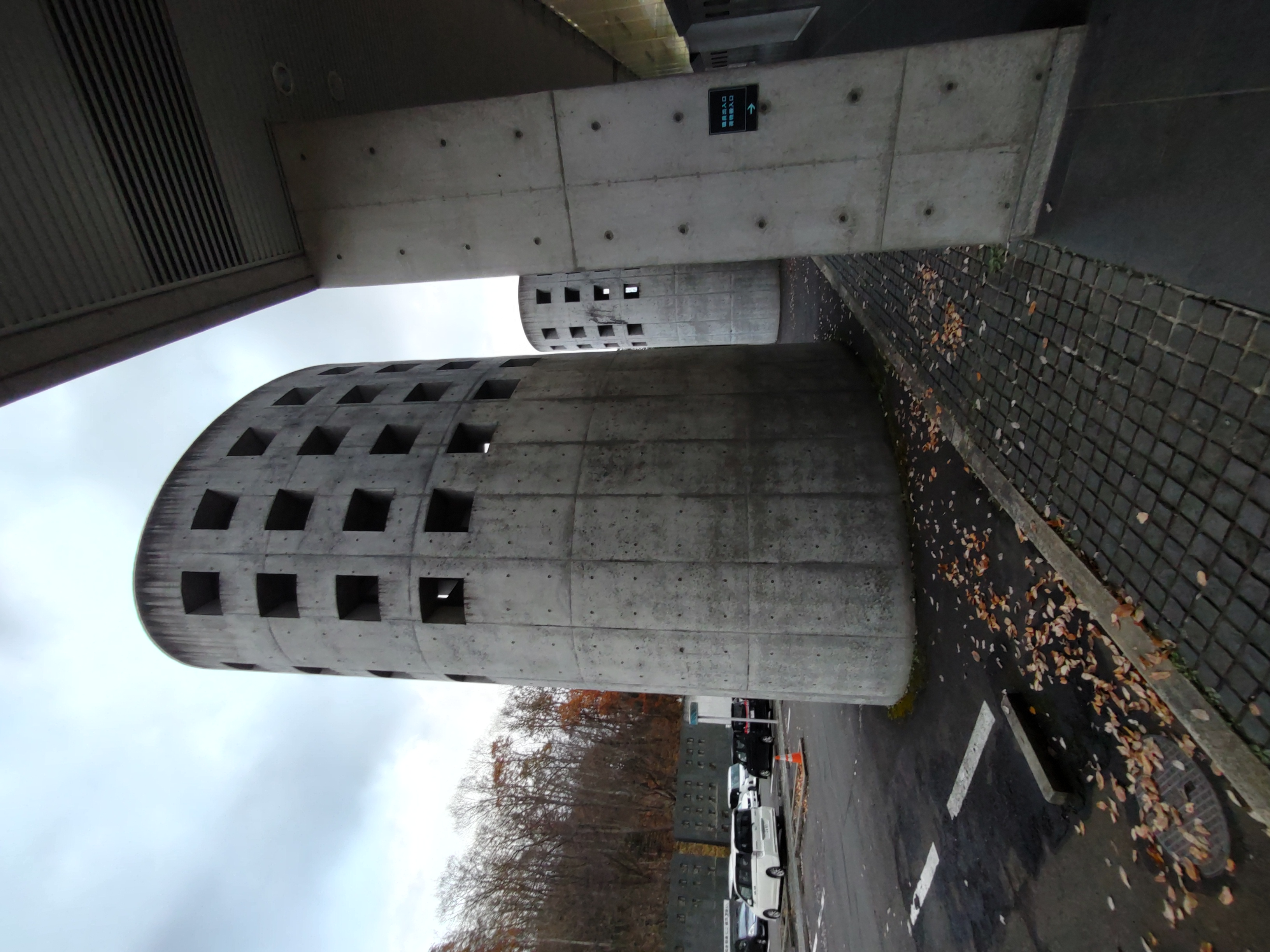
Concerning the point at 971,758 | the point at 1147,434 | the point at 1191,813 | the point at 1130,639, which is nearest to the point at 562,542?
the point at 971,758

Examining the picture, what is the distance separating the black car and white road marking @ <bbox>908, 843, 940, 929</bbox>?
12748 millimetres

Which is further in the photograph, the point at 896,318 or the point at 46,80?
the point at 896,318

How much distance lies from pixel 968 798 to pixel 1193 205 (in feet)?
23.8

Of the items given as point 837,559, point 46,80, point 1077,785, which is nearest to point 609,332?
point 837,559

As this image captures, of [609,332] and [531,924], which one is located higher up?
[609,332]

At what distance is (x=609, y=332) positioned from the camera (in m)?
24.8

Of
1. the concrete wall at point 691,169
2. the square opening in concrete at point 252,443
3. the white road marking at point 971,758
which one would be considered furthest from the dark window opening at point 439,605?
the white road marking at point 971,758

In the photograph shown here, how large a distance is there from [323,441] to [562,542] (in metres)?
5.11

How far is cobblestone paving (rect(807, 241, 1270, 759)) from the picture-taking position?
4.17 metres

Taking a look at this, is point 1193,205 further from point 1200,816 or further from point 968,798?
point 968,798

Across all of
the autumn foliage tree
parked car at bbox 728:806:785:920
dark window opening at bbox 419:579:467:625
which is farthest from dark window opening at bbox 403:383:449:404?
the autumn foliage tree

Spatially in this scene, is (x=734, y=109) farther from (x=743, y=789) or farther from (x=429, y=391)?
(x=743, y=789)

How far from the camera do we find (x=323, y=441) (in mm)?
11156

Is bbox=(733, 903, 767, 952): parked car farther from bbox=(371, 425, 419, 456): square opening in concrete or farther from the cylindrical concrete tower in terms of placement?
bbox=(371, 425, 419, 456): square opening in concrete
